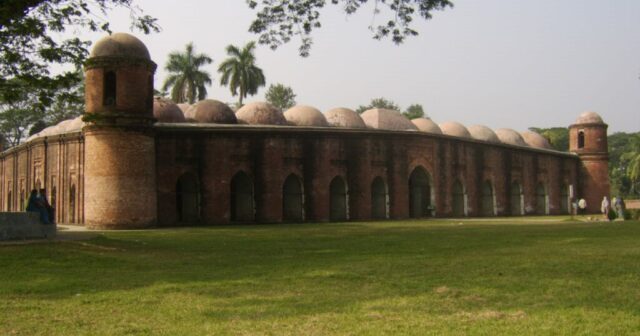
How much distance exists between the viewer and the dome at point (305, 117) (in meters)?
27.8

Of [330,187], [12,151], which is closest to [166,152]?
[330,187]

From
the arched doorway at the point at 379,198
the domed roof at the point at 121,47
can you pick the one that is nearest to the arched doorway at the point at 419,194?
the arched doorway at the point at 379,198

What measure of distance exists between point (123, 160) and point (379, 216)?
10.1 metres

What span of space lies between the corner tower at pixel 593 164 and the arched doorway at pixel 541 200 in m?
3.84

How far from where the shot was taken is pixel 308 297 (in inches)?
266

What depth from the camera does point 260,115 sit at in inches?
1054

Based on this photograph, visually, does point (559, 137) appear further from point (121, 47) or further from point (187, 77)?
point (121, 47)

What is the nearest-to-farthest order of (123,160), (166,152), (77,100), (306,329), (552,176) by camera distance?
(306,329)
(77,100)
(123,160)
(166,152)
(552,176)

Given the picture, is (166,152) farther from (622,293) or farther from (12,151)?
(622,293)

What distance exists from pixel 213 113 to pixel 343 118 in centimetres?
563

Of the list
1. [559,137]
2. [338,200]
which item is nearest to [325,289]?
[338,200]

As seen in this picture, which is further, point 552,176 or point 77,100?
point 552,176

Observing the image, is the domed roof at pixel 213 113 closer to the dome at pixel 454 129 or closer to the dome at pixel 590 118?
the dome at pixel 454 129

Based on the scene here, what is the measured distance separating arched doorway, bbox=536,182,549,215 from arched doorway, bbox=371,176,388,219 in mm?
11666
